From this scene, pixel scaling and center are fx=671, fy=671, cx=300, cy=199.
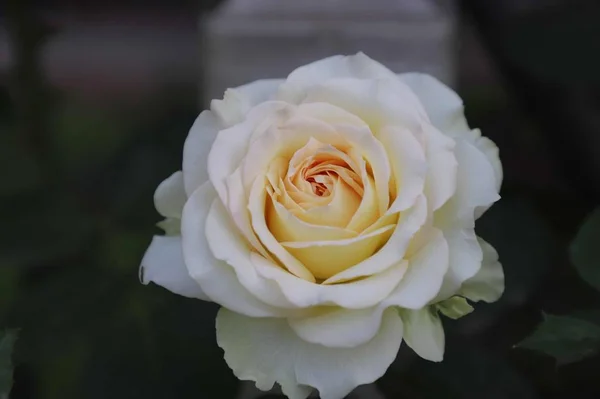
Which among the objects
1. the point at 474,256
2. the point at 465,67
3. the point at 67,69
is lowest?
the point at 67,69

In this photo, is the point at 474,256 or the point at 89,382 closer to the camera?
the point at 474,256

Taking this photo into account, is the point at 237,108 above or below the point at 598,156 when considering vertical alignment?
above

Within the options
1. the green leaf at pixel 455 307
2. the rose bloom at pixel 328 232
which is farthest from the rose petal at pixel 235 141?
the green leaf at pixel 455 307

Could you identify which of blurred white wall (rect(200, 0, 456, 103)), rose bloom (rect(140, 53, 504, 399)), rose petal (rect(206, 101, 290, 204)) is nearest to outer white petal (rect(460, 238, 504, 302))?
rose bloom (rect(140, 53, 504, 399))

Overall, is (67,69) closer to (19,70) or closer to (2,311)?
(19,70)

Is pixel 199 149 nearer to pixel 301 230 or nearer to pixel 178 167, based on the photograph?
pixel 301 230

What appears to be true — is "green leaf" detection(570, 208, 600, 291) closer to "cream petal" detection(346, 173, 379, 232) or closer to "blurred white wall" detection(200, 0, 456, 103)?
"cream petal" detection(346, 173, 379, 232)

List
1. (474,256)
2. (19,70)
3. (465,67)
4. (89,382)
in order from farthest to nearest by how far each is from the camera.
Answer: (465,67), (19,70), (89,382), (474,256)

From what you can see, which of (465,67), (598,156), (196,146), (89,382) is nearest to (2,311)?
(89,382)
